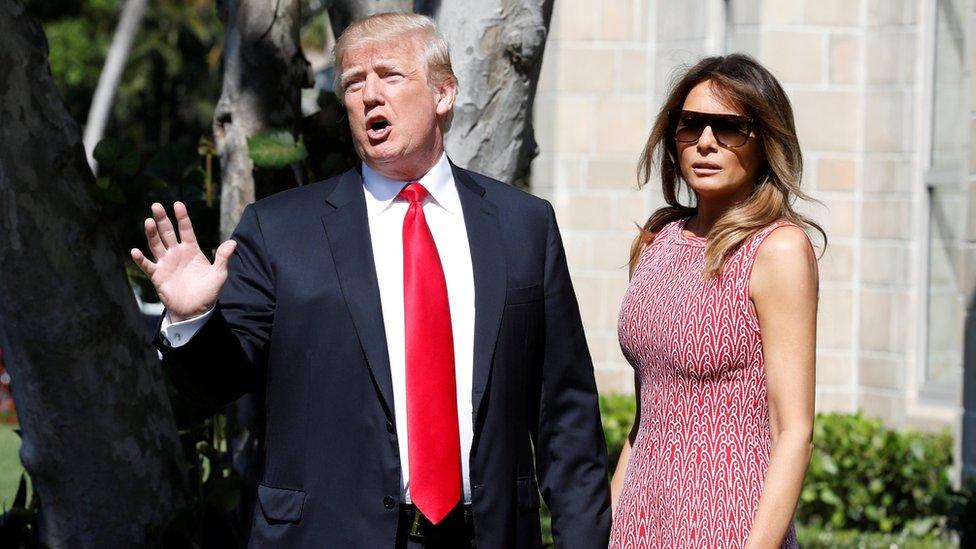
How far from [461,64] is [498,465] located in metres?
1.42

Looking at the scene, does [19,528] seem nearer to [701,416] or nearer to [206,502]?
[206,502]

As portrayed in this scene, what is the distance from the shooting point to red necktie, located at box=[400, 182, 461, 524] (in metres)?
2.87

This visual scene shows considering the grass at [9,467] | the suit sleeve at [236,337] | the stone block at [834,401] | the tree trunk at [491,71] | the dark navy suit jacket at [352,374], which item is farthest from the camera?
the stone block at [834,401]

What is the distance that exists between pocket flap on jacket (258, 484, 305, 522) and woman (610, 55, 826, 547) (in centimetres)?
76

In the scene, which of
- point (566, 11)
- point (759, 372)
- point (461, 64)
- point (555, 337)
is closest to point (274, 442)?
point (555, 337)

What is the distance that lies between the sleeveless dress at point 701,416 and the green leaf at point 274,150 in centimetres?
174

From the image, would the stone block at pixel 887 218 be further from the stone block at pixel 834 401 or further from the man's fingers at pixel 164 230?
the man's fingers at pixel 164 230

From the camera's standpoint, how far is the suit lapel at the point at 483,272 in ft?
9.64

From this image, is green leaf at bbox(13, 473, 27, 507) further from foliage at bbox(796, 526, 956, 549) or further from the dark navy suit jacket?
foliage at bbox(796, 526, 956, 549)

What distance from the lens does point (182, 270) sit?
2.77 m

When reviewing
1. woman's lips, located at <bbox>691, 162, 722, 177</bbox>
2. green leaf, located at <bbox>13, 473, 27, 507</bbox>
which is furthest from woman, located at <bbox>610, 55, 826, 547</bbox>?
green leaf, located at <bbox>13, 473, 27, 507</bbox>

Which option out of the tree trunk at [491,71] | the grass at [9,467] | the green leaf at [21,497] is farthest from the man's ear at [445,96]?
the grass at [9,467]

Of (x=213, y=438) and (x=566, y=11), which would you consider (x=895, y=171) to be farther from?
(x=213, y=438)

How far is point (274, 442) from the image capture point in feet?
9.69
